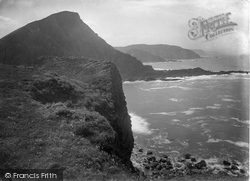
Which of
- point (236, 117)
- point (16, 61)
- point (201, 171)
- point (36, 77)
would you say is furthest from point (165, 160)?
point (16, 61)

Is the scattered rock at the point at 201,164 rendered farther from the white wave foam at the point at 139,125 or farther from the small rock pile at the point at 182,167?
the white wave foam at the point at 139,125

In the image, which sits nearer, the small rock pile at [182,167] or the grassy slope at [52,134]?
the grassy slope at [52,134]

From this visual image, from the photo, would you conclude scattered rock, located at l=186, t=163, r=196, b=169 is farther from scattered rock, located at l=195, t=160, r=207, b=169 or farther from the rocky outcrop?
the rocky outcrop

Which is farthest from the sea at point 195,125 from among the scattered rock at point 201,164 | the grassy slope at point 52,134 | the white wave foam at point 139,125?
the grassy slope at point 52,134

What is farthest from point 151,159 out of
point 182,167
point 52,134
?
point 52,134

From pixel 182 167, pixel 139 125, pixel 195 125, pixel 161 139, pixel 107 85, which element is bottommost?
pixel 182 167

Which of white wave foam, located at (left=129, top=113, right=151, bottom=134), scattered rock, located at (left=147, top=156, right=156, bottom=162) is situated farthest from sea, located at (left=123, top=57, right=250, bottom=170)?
scattered rock, located at (left=147, top=156, right=156, bottom=162)

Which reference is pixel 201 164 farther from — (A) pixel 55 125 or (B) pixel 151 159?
(A) pixel 55 125
